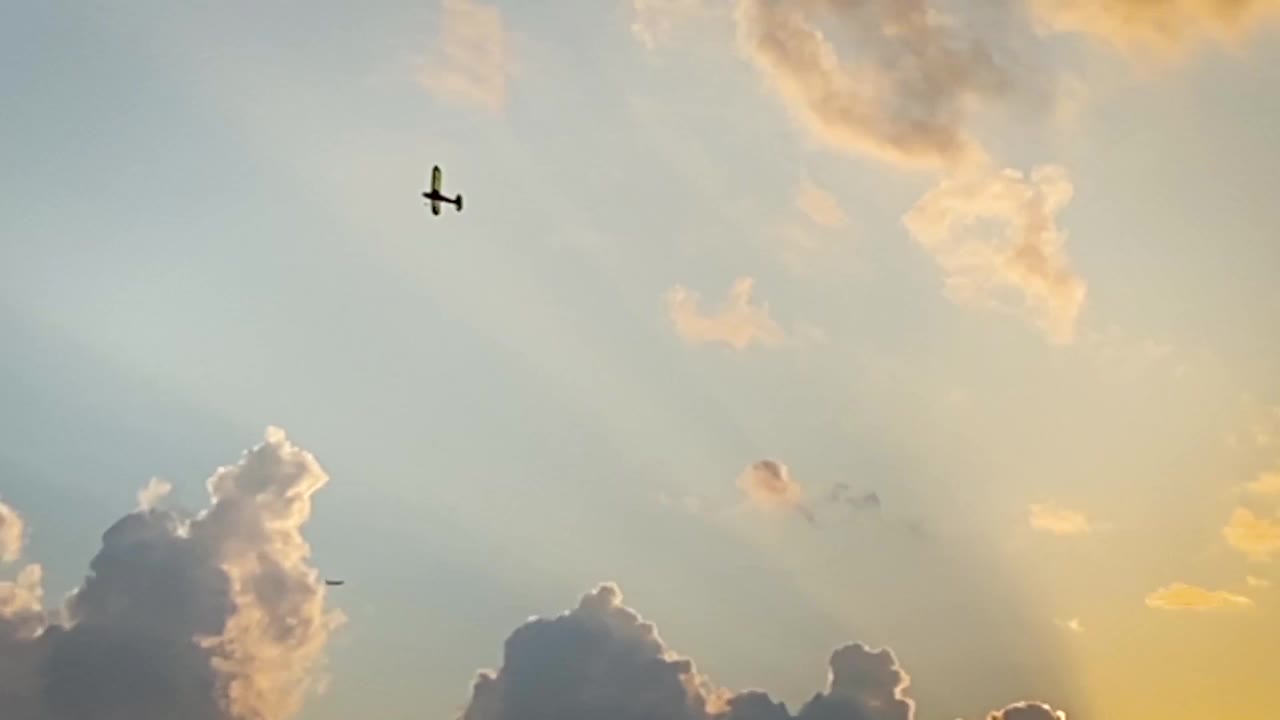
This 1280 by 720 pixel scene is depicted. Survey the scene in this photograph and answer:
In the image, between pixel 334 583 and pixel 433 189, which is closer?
pixel 433 189

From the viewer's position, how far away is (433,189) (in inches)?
5281

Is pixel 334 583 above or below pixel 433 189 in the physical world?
below

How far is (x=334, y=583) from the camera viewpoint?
145375mm

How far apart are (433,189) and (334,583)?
79552 mm
